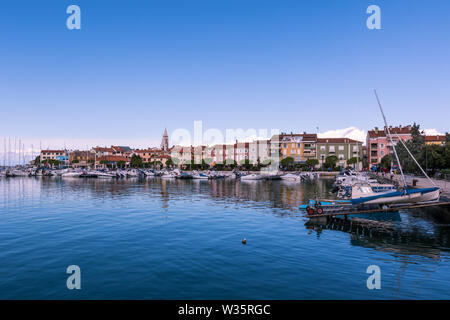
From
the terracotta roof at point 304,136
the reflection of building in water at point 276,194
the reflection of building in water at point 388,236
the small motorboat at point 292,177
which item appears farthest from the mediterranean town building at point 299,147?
the reflection of building in water at point 388,236

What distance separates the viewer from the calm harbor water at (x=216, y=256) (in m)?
13.8

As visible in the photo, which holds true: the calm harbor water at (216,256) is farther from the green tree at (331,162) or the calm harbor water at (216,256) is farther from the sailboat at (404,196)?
the green tree at (331,162)

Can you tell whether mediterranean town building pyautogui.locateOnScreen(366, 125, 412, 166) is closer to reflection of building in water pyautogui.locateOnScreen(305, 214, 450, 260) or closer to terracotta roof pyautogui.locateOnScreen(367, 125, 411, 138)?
terracotta roof pyautogui.locateOnScreen(367, 125, 411, 138)

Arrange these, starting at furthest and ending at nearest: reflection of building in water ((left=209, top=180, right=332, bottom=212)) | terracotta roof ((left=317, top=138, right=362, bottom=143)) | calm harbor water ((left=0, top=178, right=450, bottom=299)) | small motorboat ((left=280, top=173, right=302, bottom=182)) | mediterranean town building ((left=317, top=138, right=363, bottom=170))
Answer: terracotta roof ((left=317, top=138, right=362, bottom=143)), mediterranean town building ((left=317, top=138, right=363, bottom=170)), small motorboat ((left=280, top=173, right=302, bottom=182)), reflection of building in water ((left=209, top=180, right=332, bottom=212)), calm harbor water ((left=0, top=178, right=450, bottom=299))

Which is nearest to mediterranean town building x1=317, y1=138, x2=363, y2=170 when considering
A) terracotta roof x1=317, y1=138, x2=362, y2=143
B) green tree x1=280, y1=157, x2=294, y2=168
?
terracotta roof x1=317, y1=138, x2=362, y2=143

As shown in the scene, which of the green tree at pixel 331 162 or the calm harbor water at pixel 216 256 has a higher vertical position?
the green tree at pixel 331 162

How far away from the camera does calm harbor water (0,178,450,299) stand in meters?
13.8

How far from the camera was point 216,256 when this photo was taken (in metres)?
18.5

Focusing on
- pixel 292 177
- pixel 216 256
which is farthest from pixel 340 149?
pixel 216 256

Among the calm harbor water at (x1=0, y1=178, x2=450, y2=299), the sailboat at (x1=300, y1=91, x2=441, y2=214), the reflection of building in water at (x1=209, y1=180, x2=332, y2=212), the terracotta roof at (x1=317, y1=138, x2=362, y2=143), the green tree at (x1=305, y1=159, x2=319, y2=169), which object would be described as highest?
the terracotta roof at (x1=317, y1=138, x2=362, y2=143)

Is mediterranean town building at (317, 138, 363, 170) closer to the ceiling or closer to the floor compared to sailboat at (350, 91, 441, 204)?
closer to the ceiling

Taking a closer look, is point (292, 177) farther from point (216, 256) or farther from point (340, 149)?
point (216, 256)

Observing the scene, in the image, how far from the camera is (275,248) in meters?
20.4
